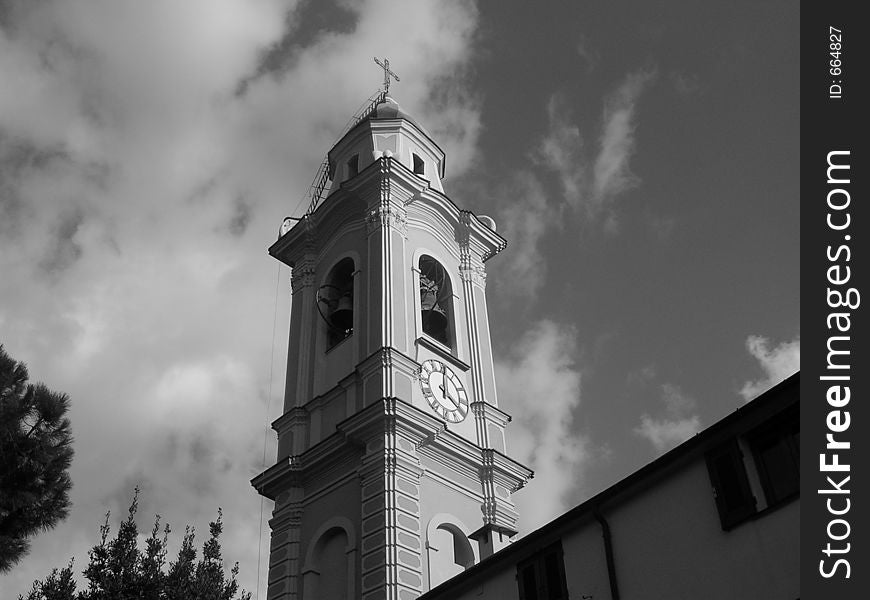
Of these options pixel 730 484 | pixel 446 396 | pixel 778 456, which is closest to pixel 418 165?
pixel 446 396

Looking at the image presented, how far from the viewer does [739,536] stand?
13.3 metres

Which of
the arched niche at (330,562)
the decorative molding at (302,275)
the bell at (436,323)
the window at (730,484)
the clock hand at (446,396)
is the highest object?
the decorative molding at (302,275)

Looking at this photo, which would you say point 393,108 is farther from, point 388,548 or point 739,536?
point 739,536

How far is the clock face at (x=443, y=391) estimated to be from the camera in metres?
28.3

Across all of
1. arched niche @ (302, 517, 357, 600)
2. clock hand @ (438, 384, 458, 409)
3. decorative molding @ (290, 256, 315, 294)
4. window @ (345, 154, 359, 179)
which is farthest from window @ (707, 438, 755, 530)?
window @ (345, 154, 359, 179)

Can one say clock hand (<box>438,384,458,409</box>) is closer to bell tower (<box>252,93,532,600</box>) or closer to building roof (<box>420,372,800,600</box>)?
bell tower (<box>252,93,532,600</box>)

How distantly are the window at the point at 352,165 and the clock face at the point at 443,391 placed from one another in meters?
8.77

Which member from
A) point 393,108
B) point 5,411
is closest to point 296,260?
point 393,108

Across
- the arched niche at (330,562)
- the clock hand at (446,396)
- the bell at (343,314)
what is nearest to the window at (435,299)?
the bell at (343,314)

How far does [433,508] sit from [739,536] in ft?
44.9

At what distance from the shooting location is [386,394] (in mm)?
26844

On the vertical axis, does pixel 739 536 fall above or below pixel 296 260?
below

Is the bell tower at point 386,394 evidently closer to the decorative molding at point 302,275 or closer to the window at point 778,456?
the decorative molding at point 302,275
